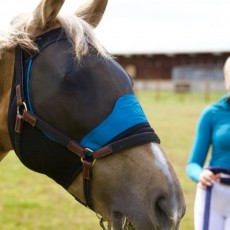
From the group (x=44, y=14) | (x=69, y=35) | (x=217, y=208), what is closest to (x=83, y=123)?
(x=69, y=35)

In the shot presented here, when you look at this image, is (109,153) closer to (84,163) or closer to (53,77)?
(84,163)

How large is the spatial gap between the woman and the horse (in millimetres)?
1415

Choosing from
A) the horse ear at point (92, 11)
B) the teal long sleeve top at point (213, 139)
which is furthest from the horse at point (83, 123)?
the teal long sleeve top at point (213, 139)

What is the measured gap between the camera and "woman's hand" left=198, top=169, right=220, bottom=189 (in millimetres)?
3535

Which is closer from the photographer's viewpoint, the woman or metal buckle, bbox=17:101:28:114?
metal buckle, bbox=17:101:28:114

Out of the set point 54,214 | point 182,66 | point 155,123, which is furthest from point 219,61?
point 54,214

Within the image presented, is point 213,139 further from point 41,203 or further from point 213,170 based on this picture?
point 41,203

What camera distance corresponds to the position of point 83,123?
228 centimetres

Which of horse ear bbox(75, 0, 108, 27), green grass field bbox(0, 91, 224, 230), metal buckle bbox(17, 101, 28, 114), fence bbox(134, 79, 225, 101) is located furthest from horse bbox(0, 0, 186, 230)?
fence bbox(134, 79, 225, 101)

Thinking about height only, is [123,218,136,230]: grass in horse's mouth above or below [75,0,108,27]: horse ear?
below

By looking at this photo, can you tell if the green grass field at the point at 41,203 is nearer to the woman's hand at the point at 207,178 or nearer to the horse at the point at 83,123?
the woman's hand at the point at 207,178

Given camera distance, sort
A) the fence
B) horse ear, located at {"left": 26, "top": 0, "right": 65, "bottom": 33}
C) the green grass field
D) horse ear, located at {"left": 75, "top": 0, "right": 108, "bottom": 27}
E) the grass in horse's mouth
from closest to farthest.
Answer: the grass in horse's mouth, horse ear, located at {"left": 26, "top": 0, "right": 65, "bottom": 33}, horse ear, located at {"left": 75, "top": 0, "right": 108, "bottom": 27}, the green grass field, the fence

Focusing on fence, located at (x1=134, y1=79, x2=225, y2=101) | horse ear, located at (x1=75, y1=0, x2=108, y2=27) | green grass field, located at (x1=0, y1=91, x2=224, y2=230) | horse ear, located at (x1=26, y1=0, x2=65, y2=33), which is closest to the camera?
horse ear, located at (x1=26, y1=0, x2=65, y2=33)

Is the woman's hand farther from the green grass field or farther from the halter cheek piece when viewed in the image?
the green grass field
